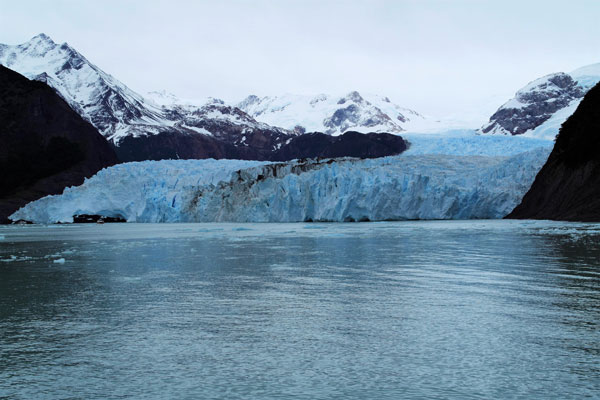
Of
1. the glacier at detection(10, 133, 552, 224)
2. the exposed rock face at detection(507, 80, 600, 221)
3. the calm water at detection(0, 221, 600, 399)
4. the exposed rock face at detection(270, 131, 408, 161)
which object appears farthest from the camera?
the exposed rock face at detection(270, 131, 408, 161)

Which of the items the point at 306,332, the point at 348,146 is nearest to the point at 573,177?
the point at 306,332

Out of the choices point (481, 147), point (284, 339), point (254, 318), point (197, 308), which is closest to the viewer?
point (284, 339)

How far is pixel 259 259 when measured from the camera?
45.7 ft

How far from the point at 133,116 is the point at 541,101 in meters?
102

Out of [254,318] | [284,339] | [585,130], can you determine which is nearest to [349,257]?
[254,318]

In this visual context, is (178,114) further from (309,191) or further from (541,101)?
(309,191)

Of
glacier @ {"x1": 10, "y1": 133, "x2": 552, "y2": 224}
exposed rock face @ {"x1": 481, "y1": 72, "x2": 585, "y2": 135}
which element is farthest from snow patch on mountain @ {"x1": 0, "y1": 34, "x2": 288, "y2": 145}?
glacier @ {"x1": 10, "y1": 133, "x2": 552, "y2": 224}

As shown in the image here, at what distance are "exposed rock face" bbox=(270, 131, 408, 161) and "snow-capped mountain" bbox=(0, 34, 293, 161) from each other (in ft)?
72.0

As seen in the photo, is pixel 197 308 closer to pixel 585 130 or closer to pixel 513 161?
pixel 585 130

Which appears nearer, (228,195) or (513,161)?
(513,161)

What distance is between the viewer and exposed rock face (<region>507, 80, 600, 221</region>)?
30266mm

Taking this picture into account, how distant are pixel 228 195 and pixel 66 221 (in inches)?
606

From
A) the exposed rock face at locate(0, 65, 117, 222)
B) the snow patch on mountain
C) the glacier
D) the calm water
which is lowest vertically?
the calm water

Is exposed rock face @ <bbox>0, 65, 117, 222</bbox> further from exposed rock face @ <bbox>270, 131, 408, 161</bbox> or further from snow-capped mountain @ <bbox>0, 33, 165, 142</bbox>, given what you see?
snow-capped mountain @ <bbox>0, 33, 165, 142</bbox>
